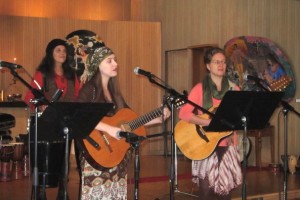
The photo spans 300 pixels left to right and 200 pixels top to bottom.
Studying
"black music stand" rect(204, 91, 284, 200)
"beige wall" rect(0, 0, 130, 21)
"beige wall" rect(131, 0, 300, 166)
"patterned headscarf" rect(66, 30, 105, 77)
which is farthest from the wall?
"black music stand" rect(204, 91, 284, 200)

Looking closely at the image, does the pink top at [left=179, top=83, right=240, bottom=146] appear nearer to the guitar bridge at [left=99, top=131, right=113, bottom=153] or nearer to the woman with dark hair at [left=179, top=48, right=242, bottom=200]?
the woman with dark hair at [left=179, top=48, right=242, bottom=200]

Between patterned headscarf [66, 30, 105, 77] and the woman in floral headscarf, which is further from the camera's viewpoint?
patterned headscarf [66, 30, 105, 77]

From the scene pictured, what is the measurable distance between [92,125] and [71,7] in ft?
30.9

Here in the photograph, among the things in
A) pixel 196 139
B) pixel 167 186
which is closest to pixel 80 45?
pixel 167 186

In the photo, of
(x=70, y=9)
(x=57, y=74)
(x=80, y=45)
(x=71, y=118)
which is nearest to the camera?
(x=71, y=118)

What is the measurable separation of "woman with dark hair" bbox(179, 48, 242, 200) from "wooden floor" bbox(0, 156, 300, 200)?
836 millimetres

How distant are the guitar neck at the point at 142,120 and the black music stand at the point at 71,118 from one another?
1.80ft

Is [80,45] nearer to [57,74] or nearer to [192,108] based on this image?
[57,74]

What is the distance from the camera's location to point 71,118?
11.6 feet

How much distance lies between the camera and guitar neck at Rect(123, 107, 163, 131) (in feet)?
13.7

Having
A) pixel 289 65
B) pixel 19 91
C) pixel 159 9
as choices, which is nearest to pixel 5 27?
pixel 19 91

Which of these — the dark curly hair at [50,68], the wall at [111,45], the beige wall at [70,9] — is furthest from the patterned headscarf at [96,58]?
the beige wall at [70,9]

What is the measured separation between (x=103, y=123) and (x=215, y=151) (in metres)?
1.05

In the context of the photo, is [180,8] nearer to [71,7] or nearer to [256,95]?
[71,7]
